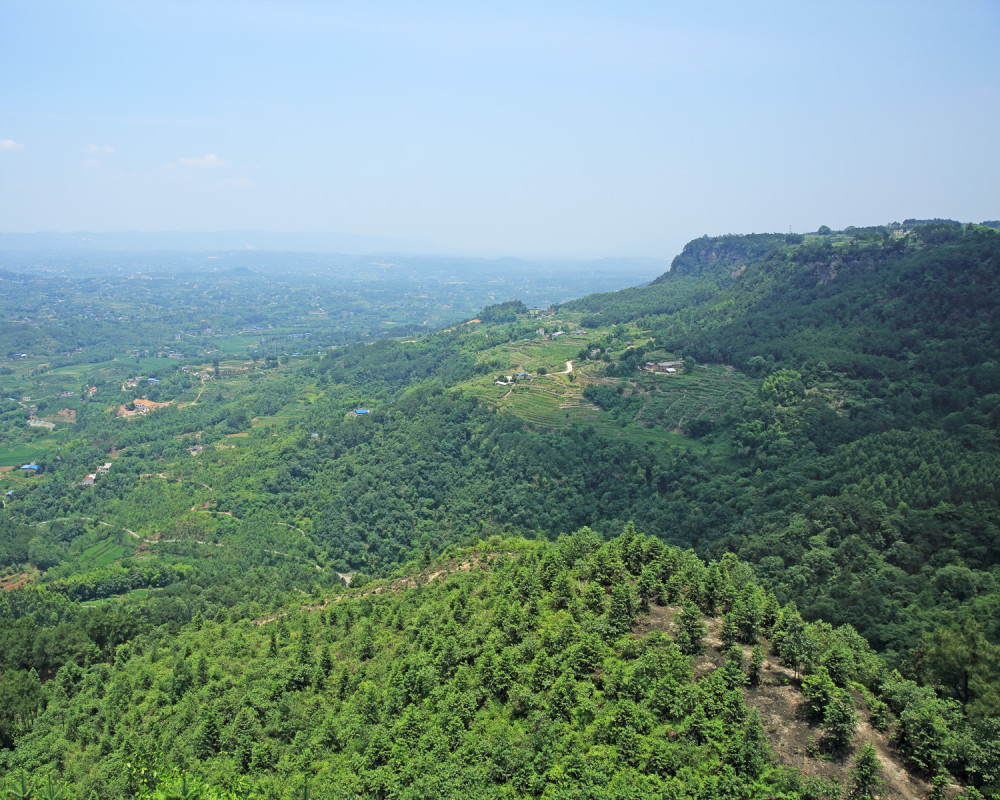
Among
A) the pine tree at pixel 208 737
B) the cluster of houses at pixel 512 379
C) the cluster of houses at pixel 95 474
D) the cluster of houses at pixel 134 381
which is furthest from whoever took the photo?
the cluster of houses at pixel 134 381

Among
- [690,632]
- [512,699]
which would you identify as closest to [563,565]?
[690,632]

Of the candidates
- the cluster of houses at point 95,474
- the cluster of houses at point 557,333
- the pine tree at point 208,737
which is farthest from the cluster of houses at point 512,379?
the pine tree at point 208,737

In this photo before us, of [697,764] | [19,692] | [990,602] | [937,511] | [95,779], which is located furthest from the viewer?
[937,511]

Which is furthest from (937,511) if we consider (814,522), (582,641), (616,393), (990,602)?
(616,393)

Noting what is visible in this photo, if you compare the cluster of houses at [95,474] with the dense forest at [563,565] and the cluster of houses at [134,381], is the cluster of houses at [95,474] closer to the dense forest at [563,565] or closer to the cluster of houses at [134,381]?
the dense forest at [563,565]

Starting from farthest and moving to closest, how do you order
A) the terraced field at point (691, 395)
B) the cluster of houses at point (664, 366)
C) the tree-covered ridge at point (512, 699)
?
the cluster of houses at point (664, 366) < the terraced field at point (691, 395) < the tree-covered ridge at point (512, 699)

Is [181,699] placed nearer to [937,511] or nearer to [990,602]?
[990,602]

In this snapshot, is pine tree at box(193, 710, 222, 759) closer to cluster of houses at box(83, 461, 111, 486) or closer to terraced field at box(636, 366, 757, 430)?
terraced field at box(636, 366, 757, 430)
